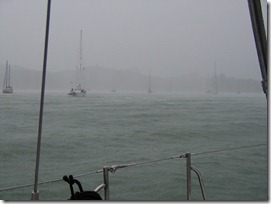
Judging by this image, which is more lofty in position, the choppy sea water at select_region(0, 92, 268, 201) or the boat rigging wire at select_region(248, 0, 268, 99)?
the boat rigging wire at select_region(248, 0, 268, 99)

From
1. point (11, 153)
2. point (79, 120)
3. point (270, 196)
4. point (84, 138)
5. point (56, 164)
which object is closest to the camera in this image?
point (270, 196)

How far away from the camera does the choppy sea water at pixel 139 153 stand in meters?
5.70

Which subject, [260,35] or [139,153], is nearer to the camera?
[260,35]

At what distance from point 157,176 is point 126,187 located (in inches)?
37.5

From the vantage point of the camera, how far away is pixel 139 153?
962cm

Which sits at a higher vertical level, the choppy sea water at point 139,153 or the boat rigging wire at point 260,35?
the boat rigging wire at point 260,35

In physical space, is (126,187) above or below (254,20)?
below

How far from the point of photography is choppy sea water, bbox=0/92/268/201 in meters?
5.70

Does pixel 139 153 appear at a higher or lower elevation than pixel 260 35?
lower

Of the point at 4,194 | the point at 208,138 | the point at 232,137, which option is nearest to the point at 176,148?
the point at 208,138

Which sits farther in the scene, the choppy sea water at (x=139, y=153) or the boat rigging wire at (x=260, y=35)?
the choppy sea water at (x=139, y=153)

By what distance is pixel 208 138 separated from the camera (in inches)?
498

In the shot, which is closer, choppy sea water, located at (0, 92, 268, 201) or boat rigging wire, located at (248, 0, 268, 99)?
boat rigging wire, located at (248, 0, 268, 99)

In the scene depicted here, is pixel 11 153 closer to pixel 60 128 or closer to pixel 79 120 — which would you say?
pixel 60 128
